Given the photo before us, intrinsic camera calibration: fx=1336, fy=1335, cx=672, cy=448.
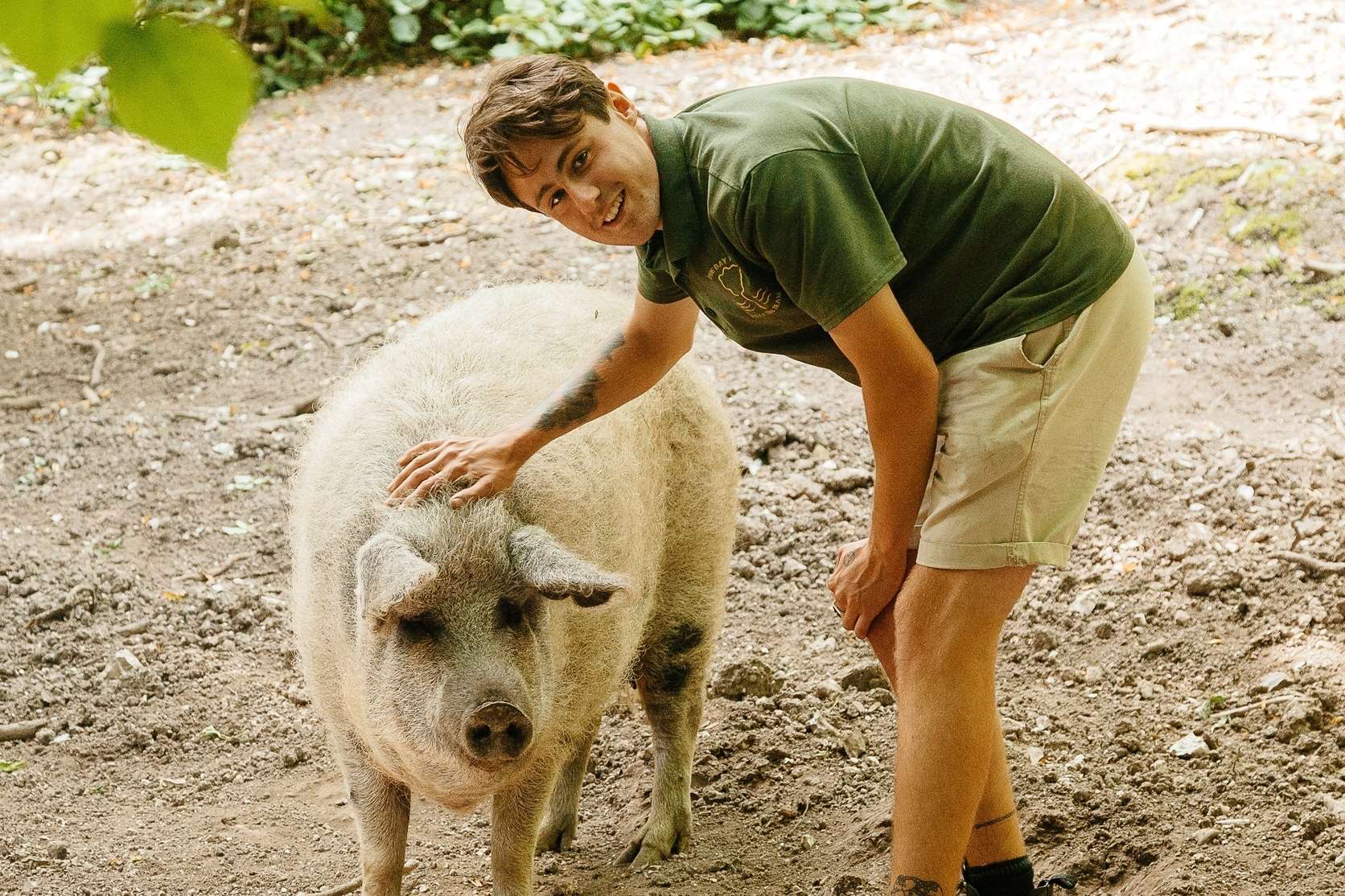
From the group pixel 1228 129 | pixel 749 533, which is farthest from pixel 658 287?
pixel 1228 129

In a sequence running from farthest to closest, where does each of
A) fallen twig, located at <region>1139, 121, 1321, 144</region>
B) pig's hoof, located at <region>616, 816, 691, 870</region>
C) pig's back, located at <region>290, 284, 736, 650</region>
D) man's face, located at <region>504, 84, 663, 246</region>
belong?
1. fallen twig, located at <region>1139, 121, 1321, 144</region>
2. pig's hoof, located at <region>616, 816, 691, 870</region>
3. pig's back, located at <region>290, 284, 736, 650</region>
4. man's face, located at <region>504, 84, 663, 246</region>

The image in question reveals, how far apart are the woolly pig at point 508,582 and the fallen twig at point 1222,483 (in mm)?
2159

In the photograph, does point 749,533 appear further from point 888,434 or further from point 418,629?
point 888,434

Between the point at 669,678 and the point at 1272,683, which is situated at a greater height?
the point at 1272,683

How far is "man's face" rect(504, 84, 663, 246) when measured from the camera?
109 inches

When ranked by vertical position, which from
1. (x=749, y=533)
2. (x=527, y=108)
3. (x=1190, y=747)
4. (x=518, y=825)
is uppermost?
(x=527, y=108)

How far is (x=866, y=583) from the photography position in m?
3.12

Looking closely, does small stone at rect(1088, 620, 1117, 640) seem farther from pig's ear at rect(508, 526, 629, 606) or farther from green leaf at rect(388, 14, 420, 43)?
green leaf at rect(388, 14, 420, 43)

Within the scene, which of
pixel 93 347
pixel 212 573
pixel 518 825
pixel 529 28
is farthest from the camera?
pixel 529 28

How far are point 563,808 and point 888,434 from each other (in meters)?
2.26

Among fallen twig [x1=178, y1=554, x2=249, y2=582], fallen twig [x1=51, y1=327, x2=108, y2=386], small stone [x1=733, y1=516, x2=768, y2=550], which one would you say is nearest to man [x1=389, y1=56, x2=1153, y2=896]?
small stone [x1=733, y1=516, x2=768, y2=550]

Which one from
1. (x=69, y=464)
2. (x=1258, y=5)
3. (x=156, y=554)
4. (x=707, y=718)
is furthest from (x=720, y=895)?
(x=1258, y=5)

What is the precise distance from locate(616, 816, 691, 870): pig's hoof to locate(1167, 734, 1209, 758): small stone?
5.21ft

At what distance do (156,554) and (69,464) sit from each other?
103cm
